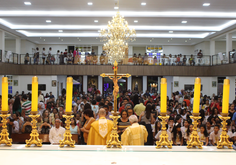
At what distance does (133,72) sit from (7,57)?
10.3m

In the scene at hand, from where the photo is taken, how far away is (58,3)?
1331cm

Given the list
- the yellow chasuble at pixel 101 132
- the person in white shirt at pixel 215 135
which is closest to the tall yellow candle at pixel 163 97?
the yellow chasuble at pixel 101 132

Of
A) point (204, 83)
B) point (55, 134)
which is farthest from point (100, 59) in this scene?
point (55, 134)

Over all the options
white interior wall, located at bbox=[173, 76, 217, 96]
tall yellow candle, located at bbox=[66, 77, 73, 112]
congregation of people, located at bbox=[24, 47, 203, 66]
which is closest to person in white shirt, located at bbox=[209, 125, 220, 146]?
tall yellow candle, located at bbox=[66, 77, 73, 112]

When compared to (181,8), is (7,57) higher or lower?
lower

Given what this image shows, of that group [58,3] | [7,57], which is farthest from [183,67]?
[7,57]

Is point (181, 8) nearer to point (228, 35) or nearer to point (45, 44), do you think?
point (228, 35)

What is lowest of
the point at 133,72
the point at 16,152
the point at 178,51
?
the point at 16,152

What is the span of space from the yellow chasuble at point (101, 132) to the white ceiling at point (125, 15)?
973cm

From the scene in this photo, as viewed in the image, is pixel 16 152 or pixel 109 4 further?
pixel 109 4
